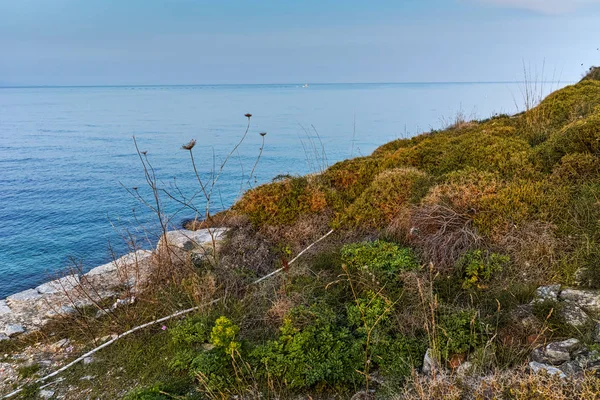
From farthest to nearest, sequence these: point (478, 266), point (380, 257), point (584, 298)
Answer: point (380, 257) < point (478, 266) < point (584, 298)

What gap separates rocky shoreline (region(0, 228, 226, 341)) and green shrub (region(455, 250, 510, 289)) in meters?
3.82

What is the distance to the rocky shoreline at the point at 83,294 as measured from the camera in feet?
21.6

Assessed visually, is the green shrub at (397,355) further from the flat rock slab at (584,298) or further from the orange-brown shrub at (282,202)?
the orange-brown shrub at (282,202)

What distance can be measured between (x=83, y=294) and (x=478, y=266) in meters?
6.30

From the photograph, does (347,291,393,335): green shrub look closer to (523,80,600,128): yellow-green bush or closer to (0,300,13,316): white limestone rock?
(0,300,13,316): white limestone rock

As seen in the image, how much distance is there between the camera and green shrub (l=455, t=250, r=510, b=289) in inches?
215

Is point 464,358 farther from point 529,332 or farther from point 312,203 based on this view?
point 312,203

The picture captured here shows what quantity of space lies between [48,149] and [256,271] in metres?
27.2

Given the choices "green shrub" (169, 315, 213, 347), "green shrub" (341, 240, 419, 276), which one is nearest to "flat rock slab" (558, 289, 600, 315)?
"green shrub" (341, 240, 419, 276)

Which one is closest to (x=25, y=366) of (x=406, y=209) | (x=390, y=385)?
(x=390, y=385)

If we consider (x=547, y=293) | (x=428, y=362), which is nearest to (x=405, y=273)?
(x=428, y=362)

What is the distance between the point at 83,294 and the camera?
6934 mm

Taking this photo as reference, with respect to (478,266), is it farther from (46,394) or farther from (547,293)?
(46,394)

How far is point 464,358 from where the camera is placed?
4488mm
